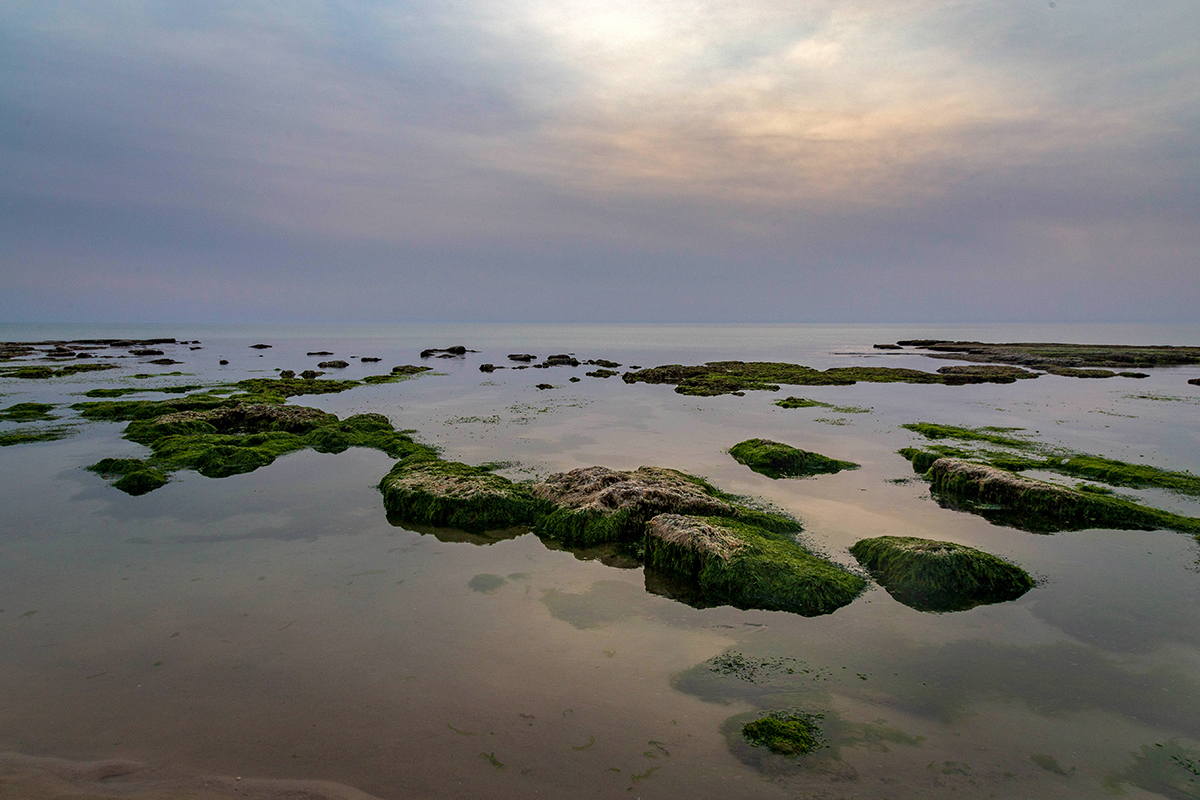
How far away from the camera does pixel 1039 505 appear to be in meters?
13.4

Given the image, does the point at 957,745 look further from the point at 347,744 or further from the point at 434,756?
the point at 347,744

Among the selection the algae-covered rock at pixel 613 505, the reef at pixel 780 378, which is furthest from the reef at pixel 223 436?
the reef at pixel 780 378

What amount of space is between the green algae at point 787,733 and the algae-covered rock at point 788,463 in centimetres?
1136

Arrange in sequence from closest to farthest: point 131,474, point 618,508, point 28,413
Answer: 1. point 618,508
2. point 131,474
3. point 28,413

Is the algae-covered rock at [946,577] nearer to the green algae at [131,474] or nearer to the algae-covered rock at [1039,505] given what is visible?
the algae-covered rock at [1039,505]

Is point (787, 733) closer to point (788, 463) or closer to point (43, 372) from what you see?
point (788, 463)

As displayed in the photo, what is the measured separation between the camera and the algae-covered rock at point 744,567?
30.1 feet

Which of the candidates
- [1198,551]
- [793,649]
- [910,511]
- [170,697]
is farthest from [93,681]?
[1198,551]

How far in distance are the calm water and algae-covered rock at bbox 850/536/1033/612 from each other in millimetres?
364

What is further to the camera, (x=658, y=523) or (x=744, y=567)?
(x=658, y=523)

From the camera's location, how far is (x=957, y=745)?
599cm

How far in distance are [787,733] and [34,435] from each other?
92.1ft

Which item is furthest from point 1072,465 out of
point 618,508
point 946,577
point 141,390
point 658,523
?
point 141,390

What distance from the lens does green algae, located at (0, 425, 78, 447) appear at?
66.5ft
